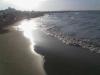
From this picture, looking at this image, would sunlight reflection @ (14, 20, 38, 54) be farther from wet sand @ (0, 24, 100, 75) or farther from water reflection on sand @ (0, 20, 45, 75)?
wet sand @ (0, 24, 100, 75)

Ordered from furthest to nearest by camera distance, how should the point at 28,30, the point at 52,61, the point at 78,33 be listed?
the point at 28,30
the point at 78,33
the point at 52,61

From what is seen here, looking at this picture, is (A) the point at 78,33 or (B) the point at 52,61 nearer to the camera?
(B) the point at 52,61

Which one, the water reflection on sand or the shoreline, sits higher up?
the shoreline

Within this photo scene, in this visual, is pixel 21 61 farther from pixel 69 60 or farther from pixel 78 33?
pixel 78 33

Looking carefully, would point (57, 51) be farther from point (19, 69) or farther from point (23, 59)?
point (19, 69)

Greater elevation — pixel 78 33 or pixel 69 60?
pixel 69 60

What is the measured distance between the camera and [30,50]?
16953mm

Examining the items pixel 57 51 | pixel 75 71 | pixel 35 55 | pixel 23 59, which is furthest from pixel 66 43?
pixel 75 71

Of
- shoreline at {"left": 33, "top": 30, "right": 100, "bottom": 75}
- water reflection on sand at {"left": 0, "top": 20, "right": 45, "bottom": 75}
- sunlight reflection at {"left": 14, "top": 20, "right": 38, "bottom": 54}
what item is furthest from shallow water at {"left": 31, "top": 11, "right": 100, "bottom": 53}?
water reflection on sand at {"left": 0, "top": 20, "right": 45, "bottom": 75}

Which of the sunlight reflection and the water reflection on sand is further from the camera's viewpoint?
the sunlight reflection

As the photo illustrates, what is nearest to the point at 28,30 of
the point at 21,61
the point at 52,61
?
the point at 21,61

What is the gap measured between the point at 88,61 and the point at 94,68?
4.38ft

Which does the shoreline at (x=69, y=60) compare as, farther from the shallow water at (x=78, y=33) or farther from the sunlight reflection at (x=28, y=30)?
the sunlight reflection at (x=28, y=30)

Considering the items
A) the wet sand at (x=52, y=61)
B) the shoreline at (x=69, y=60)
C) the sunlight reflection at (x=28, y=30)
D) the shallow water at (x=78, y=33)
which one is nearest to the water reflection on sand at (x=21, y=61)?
the wet sand at (x=52, y=61)
